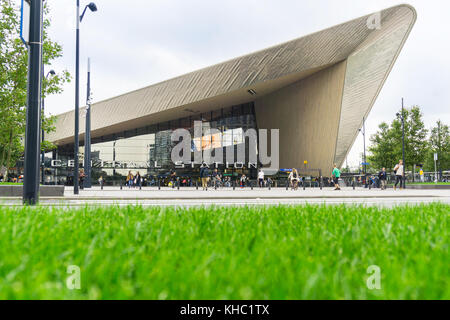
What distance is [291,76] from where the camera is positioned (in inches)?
1118

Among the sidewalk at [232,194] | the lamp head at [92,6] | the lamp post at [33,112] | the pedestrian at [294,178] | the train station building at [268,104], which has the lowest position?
the sidewalk at [232,194]

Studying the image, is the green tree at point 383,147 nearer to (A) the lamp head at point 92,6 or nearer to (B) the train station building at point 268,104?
(B) the train station building at point 268,104

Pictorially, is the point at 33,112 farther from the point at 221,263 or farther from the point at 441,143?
the point at 441,143

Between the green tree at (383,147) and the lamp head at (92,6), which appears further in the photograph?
the green tree at (383,147)

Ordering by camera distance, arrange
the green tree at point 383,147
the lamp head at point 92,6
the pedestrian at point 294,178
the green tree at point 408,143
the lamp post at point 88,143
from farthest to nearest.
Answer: the green tree at point 383,147 → the green tree at point 408,143 → the pedestrian at point 294,178 → the lamp post at point 88,143 → the lamp head at point 92,6

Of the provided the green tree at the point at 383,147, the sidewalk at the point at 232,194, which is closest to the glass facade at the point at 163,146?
the sidewalk at the point at 232,194

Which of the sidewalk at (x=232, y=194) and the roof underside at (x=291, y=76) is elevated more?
the roof underside at (x=291, y=76)

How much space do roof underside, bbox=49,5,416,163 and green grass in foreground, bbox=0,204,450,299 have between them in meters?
24.8

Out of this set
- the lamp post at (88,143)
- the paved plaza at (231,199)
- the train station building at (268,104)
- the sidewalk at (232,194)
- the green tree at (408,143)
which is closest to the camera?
the paved plaza at (231,199)

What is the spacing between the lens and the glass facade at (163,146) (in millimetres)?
36719

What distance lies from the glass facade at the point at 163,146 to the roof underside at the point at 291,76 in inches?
116

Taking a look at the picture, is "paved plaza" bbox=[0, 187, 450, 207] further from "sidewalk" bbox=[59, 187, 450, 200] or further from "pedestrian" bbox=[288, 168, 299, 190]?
"pedestrian" bbox=[288, 168, 299, 190]

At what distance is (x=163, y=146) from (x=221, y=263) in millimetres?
36517

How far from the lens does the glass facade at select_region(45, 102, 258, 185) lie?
36.7m
